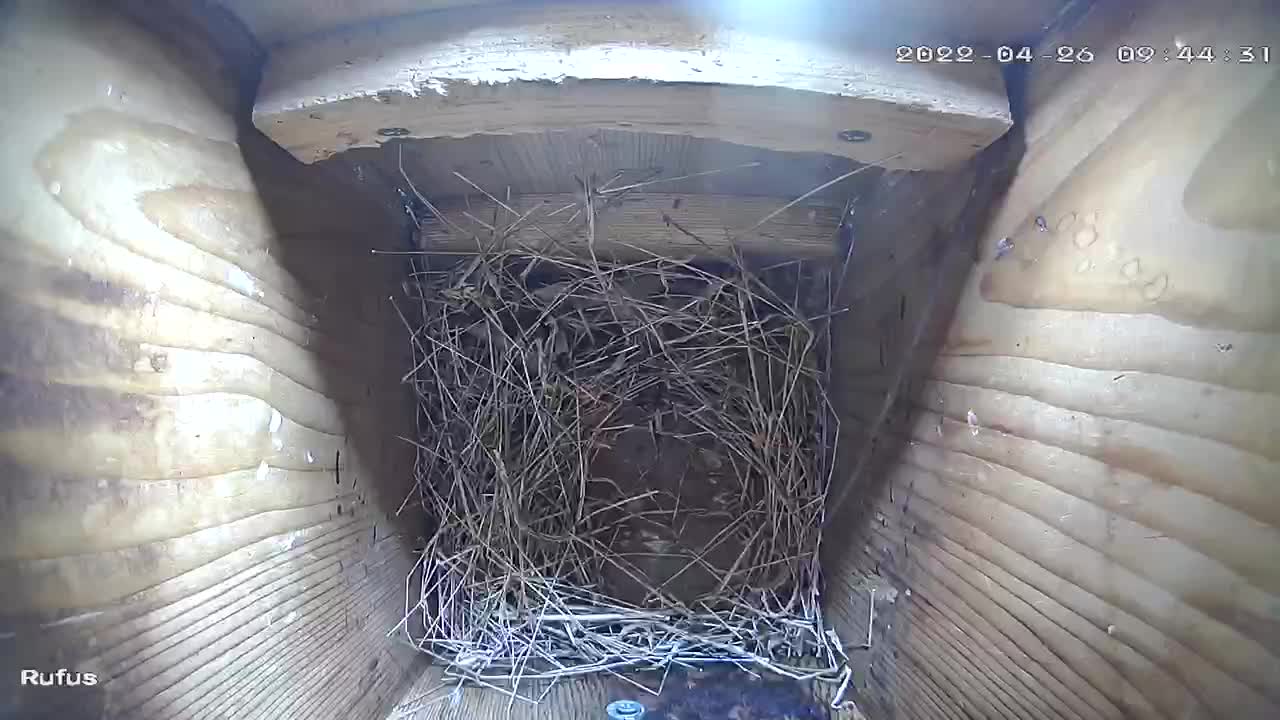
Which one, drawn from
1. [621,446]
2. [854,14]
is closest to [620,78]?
[854,14]

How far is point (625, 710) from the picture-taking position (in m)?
0.93

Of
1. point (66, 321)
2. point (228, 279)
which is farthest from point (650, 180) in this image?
point (66, 321)

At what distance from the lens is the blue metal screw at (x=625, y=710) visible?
924 millimetres

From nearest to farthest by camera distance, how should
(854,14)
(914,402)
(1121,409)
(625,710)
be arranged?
(1121,409) → (854,14) → (914,402) → (625,710)

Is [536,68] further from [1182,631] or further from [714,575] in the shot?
[714,575]

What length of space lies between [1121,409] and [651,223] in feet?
2.29

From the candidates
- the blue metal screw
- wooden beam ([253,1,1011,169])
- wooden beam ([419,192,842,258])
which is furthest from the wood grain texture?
the blue metal screw

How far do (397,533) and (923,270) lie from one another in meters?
0.78

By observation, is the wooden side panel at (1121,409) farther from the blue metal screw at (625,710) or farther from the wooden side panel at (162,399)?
the wooden side panel at (162,399)

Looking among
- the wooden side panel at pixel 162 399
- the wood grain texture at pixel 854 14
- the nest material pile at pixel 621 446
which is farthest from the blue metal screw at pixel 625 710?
the wood grain texture at pixel 854 14

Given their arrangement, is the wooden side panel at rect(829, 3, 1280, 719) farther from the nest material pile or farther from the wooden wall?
the nest material pile

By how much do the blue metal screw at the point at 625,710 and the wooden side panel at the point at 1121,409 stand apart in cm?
35

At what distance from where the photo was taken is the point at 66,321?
19.7 inches

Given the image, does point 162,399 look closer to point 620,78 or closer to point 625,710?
point 620,78
